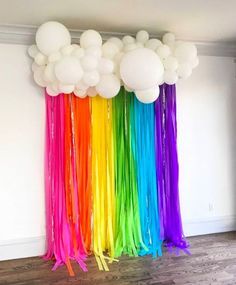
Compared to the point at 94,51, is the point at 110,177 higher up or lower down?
lower down

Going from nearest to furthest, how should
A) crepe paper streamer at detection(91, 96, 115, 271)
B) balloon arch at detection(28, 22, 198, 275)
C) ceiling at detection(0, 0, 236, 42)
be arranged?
1. ceiling at detection(0, 0, 236, 42)
2. balloon arch at detection(28, 22, 198, 275)
3. crepe paper streamer at detection(91, 96, 115, 271)

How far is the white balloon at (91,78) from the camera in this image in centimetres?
247

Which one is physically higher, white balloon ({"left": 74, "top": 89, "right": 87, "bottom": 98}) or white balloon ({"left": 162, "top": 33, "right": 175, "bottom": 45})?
white balloon ({"left": 162, "top": 33, "right": 175, "bottom": 45})

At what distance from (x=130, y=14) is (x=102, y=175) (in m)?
1.46

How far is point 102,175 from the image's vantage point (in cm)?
302

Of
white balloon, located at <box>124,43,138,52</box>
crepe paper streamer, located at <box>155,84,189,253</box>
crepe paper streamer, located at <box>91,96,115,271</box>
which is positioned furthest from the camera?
crepe paper streamer, located at <box>155,84,189,253</box>

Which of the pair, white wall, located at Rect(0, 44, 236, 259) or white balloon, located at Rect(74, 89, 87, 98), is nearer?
white balloon, located at Rect(74, 89, 87, 98)

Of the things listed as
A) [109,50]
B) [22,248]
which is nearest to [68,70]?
[109,50]

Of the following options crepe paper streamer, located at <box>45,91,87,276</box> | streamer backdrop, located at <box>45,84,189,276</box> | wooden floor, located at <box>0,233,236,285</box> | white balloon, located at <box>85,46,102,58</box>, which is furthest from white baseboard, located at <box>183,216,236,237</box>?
white balloon, located at <box>85,46,102,58</box>

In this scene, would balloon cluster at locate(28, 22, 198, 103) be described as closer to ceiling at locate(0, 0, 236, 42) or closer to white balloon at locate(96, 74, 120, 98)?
white balloon at locate(96, 74, 120, 98)

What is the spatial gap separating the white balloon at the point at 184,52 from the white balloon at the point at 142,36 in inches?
11.3

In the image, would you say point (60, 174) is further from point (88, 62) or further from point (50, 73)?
point (88, 62)

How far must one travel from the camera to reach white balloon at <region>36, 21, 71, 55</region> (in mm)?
2447

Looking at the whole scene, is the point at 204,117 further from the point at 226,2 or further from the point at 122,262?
the point at 122,262
